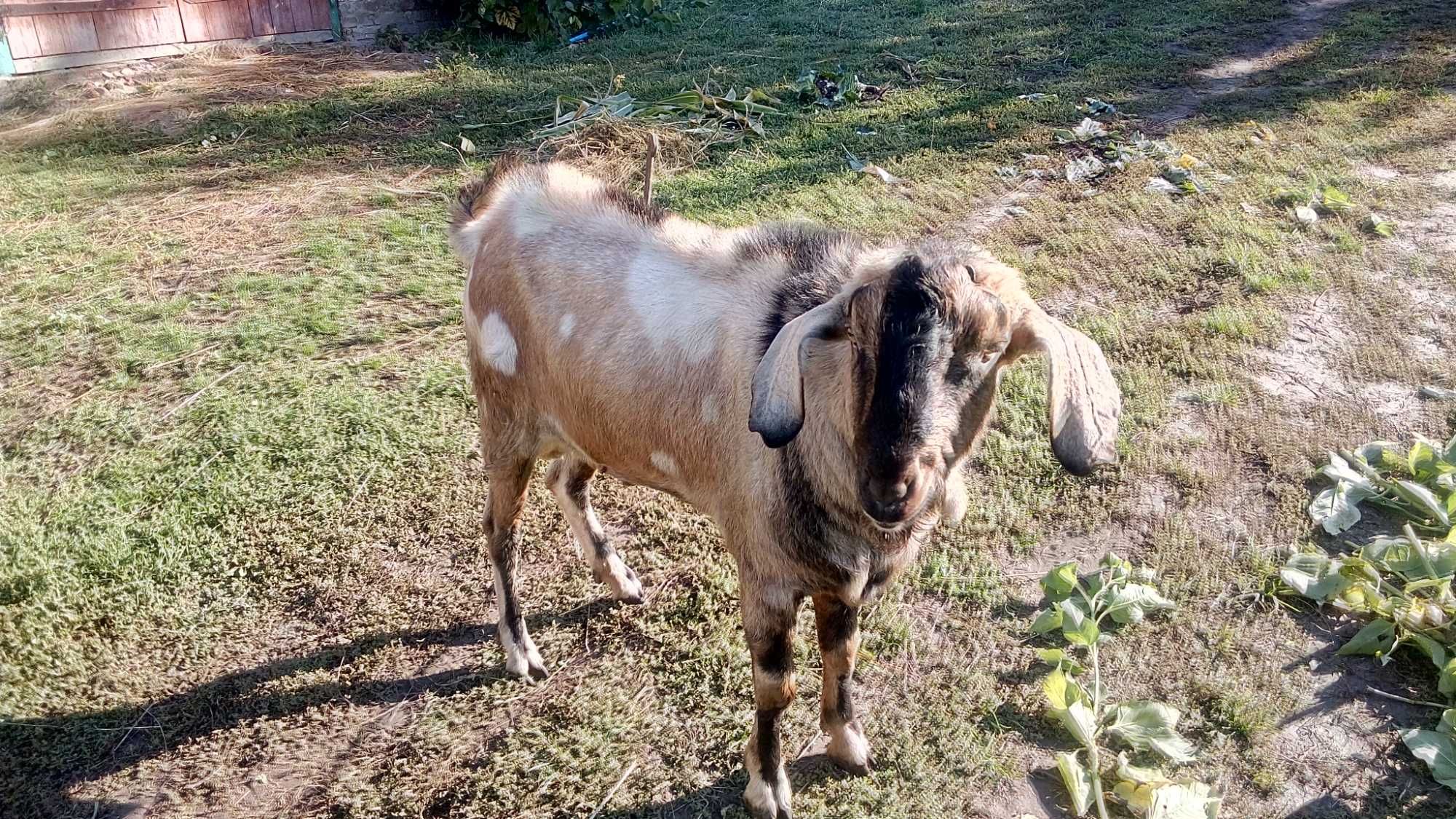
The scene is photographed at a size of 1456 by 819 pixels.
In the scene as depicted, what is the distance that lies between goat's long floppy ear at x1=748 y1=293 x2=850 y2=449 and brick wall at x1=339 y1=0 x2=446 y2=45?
849cm

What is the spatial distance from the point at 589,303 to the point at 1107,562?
2.19m

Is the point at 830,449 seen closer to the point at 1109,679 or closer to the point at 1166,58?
the point at 1109,679

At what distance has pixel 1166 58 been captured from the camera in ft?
27.6

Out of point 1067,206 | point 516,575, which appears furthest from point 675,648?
point 1067,206

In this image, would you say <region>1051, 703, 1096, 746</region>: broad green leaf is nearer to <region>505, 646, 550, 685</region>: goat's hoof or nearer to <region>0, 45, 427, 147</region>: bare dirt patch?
<region>505, 646, 550, 685</region>: goat's hoof

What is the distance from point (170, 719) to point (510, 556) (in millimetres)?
1206

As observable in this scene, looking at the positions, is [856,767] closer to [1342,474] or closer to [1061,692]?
[1061,692]

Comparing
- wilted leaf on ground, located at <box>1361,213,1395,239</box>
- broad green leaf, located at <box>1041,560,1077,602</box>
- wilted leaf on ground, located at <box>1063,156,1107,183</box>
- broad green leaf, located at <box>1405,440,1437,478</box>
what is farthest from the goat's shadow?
wilted leaf on ground, located at <box>1361,213,1395,239</box>

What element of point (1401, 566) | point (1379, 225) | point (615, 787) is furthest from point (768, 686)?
point (1379, 225)

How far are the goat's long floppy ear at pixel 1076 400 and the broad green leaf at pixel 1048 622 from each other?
4.38ft

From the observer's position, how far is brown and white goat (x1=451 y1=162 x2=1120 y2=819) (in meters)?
2.07

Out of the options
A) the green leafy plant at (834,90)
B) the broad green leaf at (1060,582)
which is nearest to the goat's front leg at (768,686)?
the broad green leaf at (1060,582)

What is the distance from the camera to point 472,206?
138 inches

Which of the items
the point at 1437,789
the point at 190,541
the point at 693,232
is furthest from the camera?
the point at 190,541
